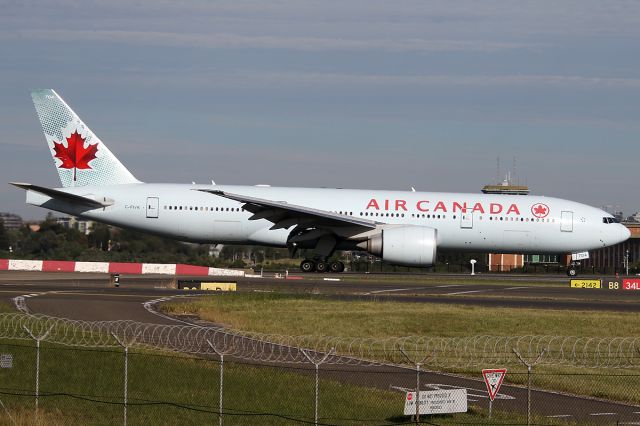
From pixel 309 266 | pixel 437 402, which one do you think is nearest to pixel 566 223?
pixel 309 266

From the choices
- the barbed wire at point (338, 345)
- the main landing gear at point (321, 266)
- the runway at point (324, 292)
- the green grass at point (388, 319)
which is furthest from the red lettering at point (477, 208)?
the barbed wire at point (338, 345)

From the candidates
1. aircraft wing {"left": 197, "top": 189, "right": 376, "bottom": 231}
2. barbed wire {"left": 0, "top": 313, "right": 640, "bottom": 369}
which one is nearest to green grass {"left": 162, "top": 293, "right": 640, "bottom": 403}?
barbed wire {"left": 0, "top": 313, "right": 640, "bottom": 369}

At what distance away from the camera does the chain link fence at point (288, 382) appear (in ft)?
47.6

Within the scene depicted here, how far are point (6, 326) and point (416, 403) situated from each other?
1240cm

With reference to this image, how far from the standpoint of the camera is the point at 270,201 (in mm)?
46938

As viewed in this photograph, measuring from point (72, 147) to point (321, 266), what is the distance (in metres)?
14.0

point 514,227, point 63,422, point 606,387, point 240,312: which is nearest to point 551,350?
point 606,387

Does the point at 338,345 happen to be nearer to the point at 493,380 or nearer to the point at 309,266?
the point at 493,380

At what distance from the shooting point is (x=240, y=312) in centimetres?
2847

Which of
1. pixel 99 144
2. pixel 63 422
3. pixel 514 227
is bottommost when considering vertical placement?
pixel 63 422

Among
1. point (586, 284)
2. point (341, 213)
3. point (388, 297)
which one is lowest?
point (388, 297)

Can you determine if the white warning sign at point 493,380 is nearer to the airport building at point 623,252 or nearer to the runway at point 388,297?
the runway at point 388,297

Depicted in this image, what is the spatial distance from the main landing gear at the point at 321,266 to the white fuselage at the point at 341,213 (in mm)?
1936

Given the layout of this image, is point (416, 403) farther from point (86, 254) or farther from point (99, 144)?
point (86, 254)
